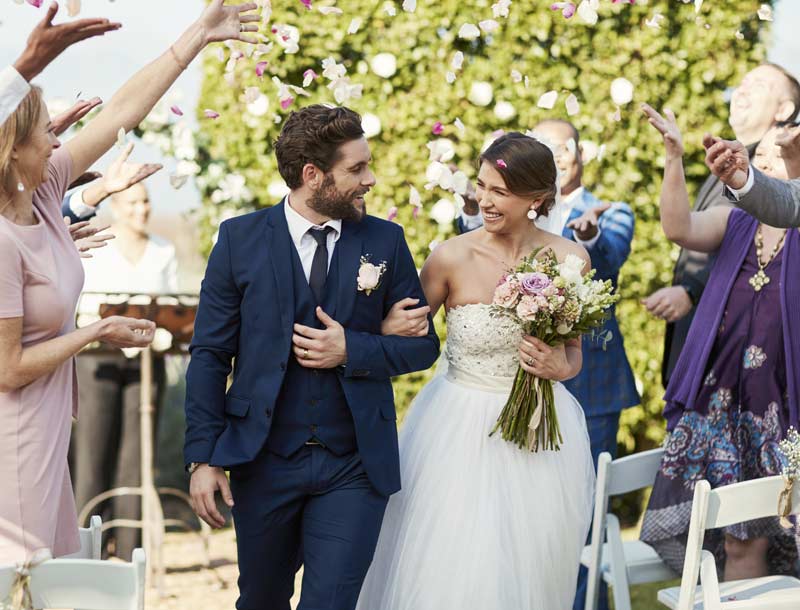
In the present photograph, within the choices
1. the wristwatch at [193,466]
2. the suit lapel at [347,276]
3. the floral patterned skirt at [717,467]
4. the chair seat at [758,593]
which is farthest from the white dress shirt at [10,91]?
the floral patterned skirt at [717,467]

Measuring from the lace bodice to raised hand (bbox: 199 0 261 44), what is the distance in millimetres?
1186

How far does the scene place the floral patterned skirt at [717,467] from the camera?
14.8 ft

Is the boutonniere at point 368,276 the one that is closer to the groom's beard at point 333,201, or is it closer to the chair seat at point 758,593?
the groom's beard at point 333,201

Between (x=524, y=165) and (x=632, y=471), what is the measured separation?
1245mm

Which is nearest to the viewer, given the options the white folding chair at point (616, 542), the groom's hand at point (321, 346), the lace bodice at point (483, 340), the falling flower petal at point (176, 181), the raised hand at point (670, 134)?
the groom's hand at point (321, 346)

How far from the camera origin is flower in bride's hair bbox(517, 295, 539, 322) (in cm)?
368

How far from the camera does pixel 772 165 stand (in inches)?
184

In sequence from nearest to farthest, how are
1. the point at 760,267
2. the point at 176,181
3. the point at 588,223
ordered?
1. the point at 760,267
2. the point at 176,181
3. the point at 588,223

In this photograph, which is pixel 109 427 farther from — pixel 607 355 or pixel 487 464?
pixel 487 464

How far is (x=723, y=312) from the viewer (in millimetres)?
4590

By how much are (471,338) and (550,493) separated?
1.98 feet

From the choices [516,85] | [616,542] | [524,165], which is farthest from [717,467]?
[516,85]

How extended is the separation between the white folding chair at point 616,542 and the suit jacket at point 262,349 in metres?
0.87

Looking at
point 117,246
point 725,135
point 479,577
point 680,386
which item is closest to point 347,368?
point 479,577
